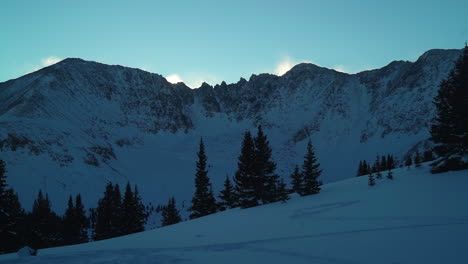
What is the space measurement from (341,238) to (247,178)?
21.3m

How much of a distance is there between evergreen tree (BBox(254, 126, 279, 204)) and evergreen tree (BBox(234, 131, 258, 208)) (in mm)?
385

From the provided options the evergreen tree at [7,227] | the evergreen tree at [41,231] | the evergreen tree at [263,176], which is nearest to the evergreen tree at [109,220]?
the evergreen tree at [41,231]

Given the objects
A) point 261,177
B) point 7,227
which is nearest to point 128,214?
point 7,227

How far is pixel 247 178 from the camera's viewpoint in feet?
101

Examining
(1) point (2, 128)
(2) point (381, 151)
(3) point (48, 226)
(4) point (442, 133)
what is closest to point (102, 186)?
(1) point (2, 128)

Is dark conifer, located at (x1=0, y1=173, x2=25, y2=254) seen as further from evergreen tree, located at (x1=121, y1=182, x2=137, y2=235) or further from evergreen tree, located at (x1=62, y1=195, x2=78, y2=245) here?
evergreen tree, located at (x1=62, y1=195, x2=78, y2=245)

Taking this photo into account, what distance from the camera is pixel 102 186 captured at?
121m

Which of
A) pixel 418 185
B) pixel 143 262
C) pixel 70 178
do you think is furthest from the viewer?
pixel 70 178

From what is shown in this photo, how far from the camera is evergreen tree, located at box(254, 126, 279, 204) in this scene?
2938cm

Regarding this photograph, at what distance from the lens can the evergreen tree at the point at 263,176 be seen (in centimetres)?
2938

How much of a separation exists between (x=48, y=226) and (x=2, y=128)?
98372mm

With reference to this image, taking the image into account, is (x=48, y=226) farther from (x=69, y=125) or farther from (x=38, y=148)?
(x=69, y=125)

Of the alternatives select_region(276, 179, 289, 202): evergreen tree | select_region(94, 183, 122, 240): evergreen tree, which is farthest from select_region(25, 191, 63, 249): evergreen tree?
select_region(276, 179, 289, 202): evergreen tree

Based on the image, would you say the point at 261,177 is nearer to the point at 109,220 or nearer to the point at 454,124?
the point at 454,124
